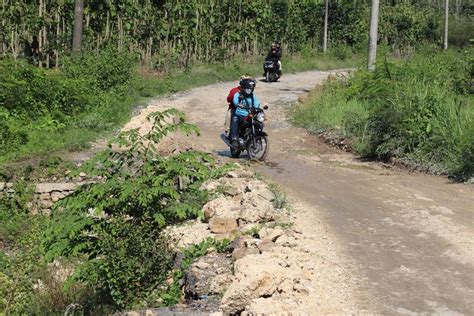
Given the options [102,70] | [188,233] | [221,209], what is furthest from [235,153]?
[102,70]

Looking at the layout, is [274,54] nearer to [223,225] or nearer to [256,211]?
[256,211]

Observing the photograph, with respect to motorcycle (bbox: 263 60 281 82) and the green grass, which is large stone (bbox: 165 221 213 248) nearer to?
the green grass

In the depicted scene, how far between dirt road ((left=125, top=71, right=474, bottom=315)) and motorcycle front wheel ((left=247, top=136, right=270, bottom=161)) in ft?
0.71

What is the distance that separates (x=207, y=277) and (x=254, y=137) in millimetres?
6149

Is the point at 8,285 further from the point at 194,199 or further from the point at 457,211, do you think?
the point at 457,211

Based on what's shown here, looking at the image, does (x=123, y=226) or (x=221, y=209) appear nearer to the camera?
(x=123, y=226)

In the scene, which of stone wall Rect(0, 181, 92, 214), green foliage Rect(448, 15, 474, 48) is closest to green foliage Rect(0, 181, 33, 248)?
stone wall Rect(0, 181, 92, 214)

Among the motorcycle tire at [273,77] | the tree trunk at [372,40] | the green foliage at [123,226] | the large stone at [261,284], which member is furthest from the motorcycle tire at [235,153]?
the motorcycle tire at [273,77]

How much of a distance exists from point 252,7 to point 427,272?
3275 centimetres

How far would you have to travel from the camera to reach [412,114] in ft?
39.8

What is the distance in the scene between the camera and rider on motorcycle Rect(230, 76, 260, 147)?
11.9 m

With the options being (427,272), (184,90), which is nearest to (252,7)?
(184,90)

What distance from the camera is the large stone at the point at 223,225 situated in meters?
7.33

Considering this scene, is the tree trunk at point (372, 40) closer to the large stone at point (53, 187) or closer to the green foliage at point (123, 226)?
the large stone at point (53, 187)
